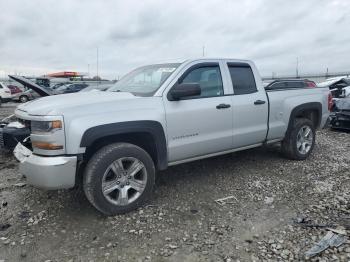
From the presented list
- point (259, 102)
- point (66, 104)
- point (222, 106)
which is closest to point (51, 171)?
point (66, 104)

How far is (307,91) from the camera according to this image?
18.8 ft

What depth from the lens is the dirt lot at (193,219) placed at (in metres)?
2.97

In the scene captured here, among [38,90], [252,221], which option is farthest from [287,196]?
[38,90]

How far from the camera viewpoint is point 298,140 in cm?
576

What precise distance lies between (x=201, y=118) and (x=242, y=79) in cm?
118

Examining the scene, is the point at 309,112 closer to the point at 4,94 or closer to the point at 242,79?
the point at 242,79

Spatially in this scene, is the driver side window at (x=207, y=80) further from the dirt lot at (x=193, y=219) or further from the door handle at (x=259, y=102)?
the dirt lot at (x=193, y=219)

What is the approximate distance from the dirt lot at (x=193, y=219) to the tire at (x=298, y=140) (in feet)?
1.55

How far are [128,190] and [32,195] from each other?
147 cm

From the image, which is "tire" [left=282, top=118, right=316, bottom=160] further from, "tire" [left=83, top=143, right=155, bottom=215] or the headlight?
the headlight

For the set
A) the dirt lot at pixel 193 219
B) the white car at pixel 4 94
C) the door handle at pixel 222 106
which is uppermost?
the white car at pixel 4 94

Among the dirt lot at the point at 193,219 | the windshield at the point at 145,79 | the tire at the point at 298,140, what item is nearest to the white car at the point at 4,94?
the dirt lot at the point at 193,219

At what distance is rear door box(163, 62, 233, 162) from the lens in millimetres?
3924

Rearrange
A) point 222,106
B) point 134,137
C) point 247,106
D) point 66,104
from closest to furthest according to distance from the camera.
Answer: point 66,104, point 134,137, point 222,106, point 247,106
